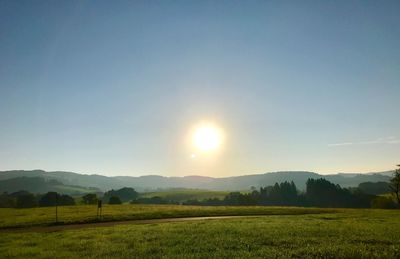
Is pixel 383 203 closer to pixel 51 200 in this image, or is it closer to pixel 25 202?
pixel 51 200

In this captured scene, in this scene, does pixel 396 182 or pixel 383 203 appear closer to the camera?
pixel 396 182

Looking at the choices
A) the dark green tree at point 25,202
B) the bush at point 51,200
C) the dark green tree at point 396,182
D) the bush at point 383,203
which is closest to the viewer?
the dark green tree at point 396,182

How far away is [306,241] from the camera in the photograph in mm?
23688

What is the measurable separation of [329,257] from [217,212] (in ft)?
161

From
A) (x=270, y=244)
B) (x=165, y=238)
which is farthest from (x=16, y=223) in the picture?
(x=270, y=244)

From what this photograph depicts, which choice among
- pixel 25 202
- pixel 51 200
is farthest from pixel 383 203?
pixel 25 202

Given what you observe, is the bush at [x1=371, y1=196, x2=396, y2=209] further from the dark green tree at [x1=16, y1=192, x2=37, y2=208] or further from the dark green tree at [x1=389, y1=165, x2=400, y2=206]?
the dark green tree at [x1=16, y1=192, x2=37, y2=208]

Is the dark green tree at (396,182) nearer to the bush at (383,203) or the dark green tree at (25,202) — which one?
the bush at (383,203)

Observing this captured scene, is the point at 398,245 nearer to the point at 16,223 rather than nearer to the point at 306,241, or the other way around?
the point at 306,241

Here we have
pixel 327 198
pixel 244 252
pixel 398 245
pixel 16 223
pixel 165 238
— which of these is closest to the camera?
pixel 244 252

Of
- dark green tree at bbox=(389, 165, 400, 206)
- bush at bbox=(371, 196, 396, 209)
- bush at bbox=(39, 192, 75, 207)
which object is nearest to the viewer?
dark green tree at bbox=(389, 165, 400, 206)

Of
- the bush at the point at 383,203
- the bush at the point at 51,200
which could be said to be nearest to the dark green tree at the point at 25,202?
the bush at the point at 51,200

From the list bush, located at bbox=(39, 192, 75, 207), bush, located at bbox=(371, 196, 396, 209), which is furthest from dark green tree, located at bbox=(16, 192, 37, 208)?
bush, located at bbox=(371, 196, 396, 209)

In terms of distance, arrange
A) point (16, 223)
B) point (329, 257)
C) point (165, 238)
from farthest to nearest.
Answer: point (16, 223), point (165, 238), point (329, 257)
